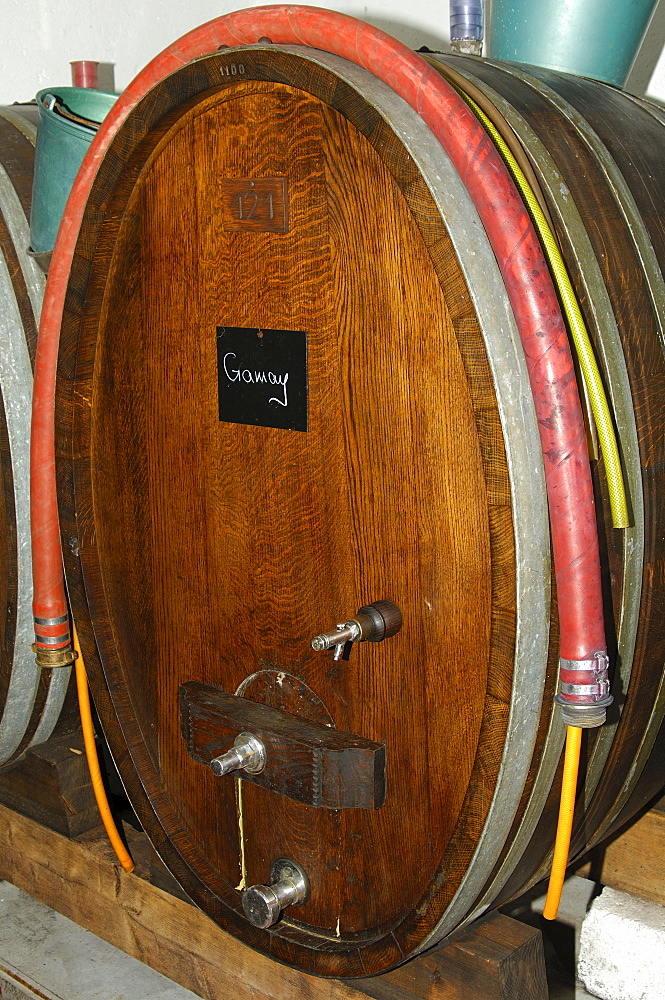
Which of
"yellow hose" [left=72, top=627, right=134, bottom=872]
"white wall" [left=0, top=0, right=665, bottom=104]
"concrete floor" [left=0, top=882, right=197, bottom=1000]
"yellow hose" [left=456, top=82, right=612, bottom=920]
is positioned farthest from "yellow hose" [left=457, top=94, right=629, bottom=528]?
"white wall" [left=0, top=0, right=665, bottom=104]

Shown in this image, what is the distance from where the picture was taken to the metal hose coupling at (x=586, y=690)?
111cm

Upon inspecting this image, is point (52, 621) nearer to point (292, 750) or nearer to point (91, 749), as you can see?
point (91, 749)

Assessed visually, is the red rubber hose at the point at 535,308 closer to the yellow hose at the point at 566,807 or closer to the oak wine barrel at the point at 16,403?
the yellow hose at the point at 566,807

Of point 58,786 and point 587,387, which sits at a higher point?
point 587,387

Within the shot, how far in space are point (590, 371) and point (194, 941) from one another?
1.27 m

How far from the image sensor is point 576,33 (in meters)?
1.63

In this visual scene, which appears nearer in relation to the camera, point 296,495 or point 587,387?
point 587,387

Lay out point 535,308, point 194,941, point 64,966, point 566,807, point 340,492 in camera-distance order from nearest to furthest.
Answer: point 535,308 → point 566,807 → point 340,492 → point 194,941 → point 64,966

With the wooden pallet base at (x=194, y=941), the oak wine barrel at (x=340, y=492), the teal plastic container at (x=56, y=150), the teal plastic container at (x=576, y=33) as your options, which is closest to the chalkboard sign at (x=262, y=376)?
the oak wine barrel at (x=340, y=492)

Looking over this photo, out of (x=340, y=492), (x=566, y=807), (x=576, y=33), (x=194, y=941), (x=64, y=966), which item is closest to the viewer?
(x=566, y=807)

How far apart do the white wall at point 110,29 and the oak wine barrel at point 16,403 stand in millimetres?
919

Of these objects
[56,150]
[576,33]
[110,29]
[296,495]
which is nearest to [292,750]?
[296,495]

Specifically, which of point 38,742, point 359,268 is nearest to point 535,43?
point 359,268

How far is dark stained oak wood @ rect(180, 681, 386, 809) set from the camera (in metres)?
1.40
